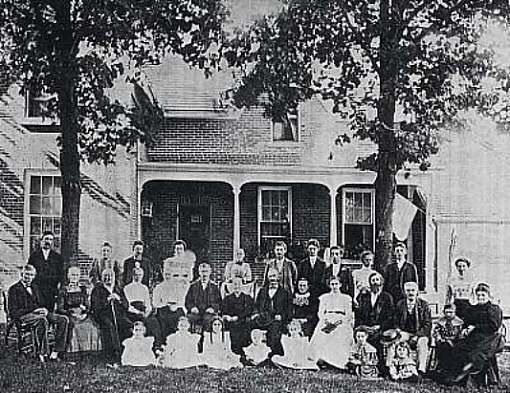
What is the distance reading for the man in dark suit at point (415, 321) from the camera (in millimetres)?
3203

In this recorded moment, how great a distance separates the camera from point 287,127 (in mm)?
3172

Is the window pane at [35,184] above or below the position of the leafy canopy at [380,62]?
below

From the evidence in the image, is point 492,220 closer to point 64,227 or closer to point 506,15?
point 506,15

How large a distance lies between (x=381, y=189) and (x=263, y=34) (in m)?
0.93

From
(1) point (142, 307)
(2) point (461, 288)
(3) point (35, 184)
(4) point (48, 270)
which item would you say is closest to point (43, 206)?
(3) point (35, 184)

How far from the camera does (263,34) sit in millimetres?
3148

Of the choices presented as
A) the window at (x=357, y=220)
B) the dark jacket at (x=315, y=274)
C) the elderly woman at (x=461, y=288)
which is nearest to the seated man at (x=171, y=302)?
the dark jacket at (x=315, y=274)

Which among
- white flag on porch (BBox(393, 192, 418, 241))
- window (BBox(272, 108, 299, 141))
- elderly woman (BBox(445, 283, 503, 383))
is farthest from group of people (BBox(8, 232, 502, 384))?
window (BBox(272, 108, 299, 141))

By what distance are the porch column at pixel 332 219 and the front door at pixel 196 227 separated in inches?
23.0

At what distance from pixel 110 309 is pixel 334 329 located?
3.63 ft

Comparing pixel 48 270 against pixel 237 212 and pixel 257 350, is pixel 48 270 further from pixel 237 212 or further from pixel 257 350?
pixel 257 350

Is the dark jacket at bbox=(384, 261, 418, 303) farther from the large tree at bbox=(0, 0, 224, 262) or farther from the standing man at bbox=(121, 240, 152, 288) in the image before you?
the large tree at bbox=(0, 0, 224, 262)

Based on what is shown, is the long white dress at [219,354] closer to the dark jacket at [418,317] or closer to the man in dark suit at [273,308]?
the man in dark suit at [273,308]

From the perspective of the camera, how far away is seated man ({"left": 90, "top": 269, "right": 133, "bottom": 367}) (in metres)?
3.28
